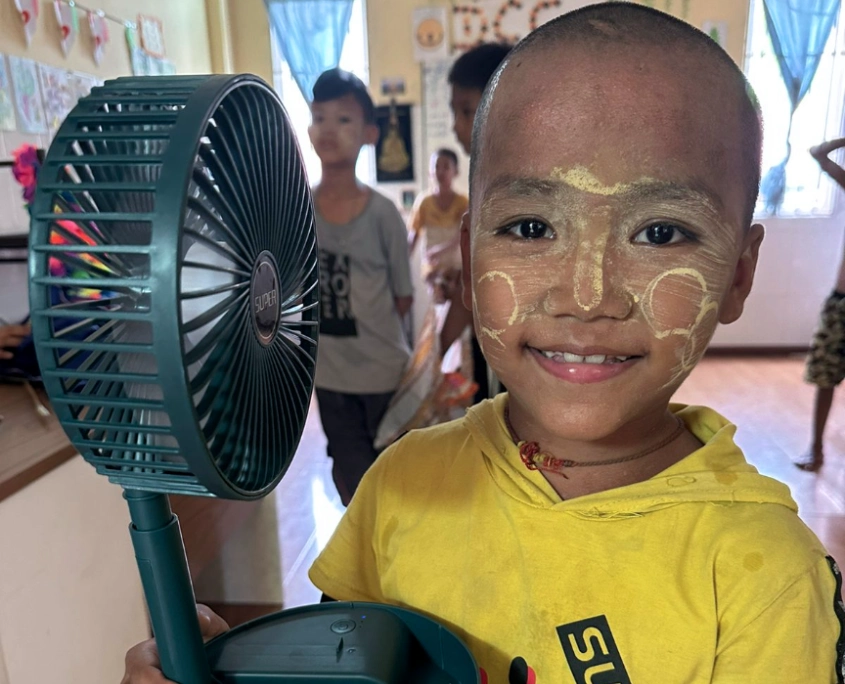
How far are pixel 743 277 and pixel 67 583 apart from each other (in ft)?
4.18

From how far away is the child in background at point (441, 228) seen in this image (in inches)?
88.7

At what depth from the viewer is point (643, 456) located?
29.1 inches

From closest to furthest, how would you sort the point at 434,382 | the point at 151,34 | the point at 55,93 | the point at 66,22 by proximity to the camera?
the point at 434,382
the point at 55,93
the point at 66,22
the point at 151,34

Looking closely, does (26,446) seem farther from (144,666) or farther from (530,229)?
(530,229)

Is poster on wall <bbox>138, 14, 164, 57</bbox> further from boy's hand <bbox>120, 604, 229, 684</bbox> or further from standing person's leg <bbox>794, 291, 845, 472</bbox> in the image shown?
boy's hand <bbox>120, 604, 229, 684</bbox>

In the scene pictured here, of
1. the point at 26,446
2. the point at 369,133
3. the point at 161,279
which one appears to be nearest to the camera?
the point at 161,279

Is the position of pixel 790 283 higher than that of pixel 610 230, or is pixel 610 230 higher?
pixel 610 230

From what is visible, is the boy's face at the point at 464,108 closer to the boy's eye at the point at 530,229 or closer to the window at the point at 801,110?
the boy's eye at the point at 530,229

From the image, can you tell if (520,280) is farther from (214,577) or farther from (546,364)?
(214,577)

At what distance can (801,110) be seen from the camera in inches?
192

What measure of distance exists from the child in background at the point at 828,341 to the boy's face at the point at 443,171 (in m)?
1.96

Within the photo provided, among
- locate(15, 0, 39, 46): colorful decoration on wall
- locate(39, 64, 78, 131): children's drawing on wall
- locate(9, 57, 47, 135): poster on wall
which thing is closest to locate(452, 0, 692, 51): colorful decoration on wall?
locate(39, 64, 78, 131): children's drawing on wall

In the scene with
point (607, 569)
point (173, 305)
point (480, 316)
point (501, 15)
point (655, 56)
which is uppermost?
point (501, 15)

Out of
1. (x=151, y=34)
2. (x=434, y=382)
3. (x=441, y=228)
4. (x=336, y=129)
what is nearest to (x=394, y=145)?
(x=151, y=34)
